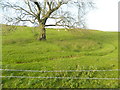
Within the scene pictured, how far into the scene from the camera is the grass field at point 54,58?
18.8ft

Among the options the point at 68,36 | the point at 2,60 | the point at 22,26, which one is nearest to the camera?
the point at 2,60

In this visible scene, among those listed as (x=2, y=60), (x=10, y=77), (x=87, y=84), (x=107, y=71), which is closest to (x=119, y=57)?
(x=107, y=71)

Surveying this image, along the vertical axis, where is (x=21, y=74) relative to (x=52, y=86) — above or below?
above

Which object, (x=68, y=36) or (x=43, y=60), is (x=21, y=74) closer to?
(x=43, y=60)

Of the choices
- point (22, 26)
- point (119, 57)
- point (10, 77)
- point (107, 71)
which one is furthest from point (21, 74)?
point (119, 57)

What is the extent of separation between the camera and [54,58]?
8086 millimetres

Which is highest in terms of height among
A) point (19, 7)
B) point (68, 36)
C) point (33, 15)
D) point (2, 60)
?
point (19, 7)

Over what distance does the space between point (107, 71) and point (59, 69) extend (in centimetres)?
266

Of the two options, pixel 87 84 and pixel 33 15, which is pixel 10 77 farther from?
pixel 33 15

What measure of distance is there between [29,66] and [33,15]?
5974mm

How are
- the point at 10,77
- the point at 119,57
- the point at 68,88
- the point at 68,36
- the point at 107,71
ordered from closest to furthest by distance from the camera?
the point at 68,88 → the point at 10,77 → the point at 107,71 → the point at 119,57 → the point at 68,36

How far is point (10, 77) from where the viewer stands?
588 centimetres

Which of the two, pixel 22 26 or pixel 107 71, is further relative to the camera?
pixel 22 26

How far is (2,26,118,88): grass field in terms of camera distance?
573cm
